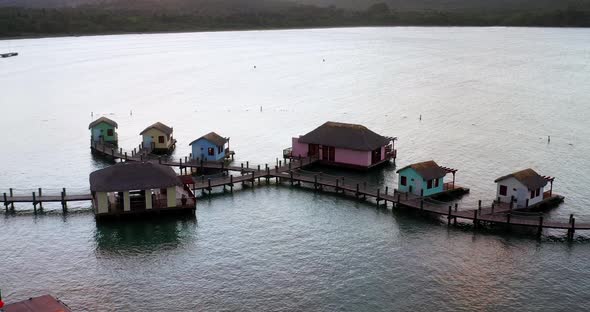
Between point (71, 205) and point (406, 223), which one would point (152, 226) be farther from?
point (406, 223)

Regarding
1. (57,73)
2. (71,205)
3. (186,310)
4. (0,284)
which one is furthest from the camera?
(57,73)

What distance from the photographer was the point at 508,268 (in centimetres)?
4150

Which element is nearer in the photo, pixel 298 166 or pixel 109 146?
pixel 298 166

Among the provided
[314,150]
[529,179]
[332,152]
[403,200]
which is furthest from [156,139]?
[529,179]

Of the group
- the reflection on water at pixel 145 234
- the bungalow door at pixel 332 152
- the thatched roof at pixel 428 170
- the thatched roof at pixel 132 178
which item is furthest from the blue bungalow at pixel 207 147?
the thatched roof at pixel 428 170

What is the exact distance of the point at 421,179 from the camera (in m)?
A: 53.5

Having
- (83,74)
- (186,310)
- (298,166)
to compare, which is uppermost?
(83,74)

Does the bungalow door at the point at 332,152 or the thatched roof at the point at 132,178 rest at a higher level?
the bungalow door at the point at 332,152

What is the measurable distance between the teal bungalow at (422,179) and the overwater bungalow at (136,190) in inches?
717

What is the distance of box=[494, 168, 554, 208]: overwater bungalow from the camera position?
50781 millimetres

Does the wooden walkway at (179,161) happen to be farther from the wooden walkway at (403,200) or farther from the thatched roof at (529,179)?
the thatched roof at (529,179)

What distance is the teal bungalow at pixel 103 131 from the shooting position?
7525 cm

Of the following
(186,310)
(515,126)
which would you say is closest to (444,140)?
(515,126)

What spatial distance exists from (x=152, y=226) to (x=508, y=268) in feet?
86.7
